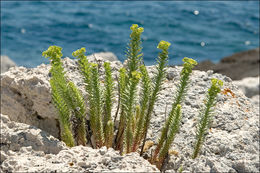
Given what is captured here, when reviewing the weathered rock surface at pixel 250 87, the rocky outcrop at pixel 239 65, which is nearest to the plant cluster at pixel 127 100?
the weathered rock surface at pixel 250 87

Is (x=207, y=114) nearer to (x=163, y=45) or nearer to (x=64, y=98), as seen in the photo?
(x=163, y=45)

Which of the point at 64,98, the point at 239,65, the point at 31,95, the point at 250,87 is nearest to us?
the point at 64,98

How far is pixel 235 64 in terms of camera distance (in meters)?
14.8

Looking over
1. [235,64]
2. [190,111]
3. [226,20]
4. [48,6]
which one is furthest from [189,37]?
[190,111]

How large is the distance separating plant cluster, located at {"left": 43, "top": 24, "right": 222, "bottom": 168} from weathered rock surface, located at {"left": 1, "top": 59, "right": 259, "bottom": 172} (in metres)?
0.23

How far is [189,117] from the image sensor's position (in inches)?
130

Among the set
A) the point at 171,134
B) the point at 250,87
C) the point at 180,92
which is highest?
the point at 180,92

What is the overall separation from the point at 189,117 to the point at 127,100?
881 mm

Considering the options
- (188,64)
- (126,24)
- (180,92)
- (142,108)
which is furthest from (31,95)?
(126,24)

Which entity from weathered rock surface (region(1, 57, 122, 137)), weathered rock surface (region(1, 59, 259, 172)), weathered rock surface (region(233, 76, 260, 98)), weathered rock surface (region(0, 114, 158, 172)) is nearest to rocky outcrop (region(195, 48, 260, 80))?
weathered rock surface (region(233, 76, 260, 98))

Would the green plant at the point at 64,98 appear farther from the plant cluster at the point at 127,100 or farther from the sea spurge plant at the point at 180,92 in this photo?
the sea spurge plant at the point at 180,92

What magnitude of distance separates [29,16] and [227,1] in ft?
43.2

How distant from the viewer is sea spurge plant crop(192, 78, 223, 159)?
2.42m

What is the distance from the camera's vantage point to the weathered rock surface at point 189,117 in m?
2.47
